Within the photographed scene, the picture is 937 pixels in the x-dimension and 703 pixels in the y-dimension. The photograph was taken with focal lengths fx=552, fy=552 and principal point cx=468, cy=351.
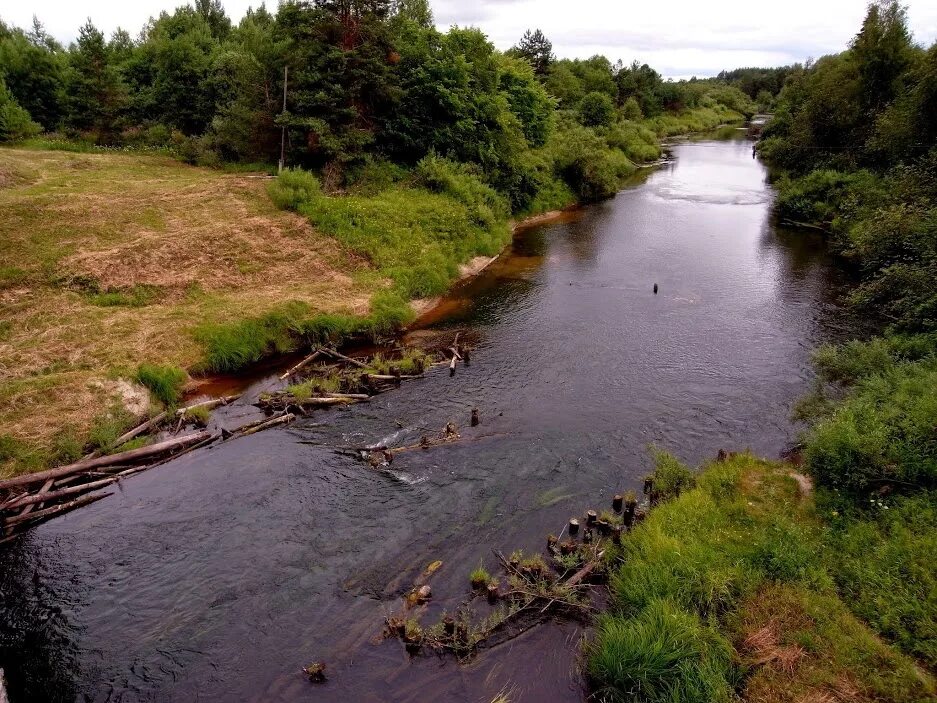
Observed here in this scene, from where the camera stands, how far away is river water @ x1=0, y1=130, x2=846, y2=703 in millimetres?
9992

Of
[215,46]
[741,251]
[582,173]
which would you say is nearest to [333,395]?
[741,251]

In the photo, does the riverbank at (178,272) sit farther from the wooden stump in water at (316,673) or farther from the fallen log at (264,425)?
the wooden stump in water at (316,673)

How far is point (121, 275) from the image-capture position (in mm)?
23219

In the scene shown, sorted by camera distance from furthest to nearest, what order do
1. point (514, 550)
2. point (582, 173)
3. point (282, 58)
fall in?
point (582, 173) → point (282, 58) → point (514, 550)

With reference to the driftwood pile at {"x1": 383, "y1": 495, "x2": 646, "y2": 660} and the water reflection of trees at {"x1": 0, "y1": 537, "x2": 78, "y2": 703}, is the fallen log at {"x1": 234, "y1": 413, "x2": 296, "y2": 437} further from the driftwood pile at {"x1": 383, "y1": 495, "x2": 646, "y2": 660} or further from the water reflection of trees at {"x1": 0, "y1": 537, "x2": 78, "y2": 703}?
the driftwood pile at {"x1": 383, "y1": 495, "x2": 646, "y2": 660}

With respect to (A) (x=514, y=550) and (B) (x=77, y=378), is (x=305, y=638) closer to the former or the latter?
(A) (x=514, y=550)

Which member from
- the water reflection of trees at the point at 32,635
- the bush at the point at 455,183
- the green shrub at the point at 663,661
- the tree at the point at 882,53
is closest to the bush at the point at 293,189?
the bush at the point at 455,183

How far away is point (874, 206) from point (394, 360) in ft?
101

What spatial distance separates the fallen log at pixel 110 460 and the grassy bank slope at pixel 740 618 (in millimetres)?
12405

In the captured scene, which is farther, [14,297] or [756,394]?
[14,297]

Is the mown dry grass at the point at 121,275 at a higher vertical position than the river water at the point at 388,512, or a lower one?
higher

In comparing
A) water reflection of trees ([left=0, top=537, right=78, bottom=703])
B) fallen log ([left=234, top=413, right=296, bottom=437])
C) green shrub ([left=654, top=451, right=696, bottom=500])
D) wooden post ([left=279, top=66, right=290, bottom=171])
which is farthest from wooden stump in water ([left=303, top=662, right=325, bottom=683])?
wooden post ([left=279, top=66, right=290, bottom=171])

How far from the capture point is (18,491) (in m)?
13.7

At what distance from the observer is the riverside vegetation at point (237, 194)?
19203mm
